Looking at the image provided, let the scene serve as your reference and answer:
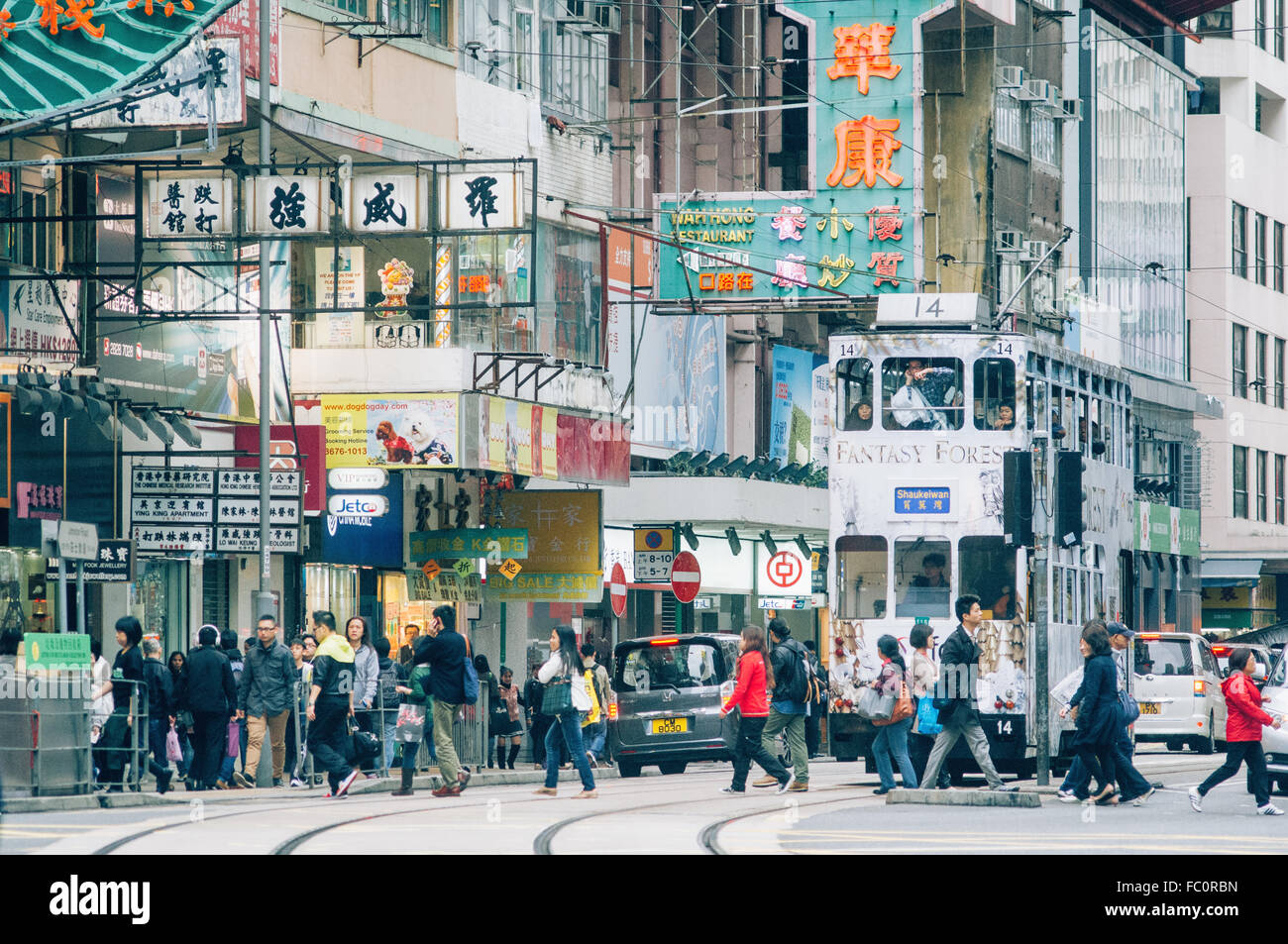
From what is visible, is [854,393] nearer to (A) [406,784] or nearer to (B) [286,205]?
(A) [406,784]

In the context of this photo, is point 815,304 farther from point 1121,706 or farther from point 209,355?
point 1121,706

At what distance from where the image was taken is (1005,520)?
66.5ft

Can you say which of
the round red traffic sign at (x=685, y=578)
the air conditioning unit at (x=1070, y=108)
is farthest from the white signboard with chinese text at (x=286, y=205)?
the air conditioning unit at (x=1070, y=108)

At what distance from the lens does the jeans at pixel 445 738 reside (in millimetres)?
21375

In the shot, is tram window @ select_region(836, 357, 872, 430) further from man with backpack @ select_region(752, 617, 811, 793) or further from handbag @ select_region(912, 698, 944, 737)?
handbag @ select_region(912, 698, 944, 737)

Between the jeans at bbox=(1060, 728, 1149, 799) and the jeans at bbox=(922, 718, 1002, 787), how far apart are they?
0.69 meters


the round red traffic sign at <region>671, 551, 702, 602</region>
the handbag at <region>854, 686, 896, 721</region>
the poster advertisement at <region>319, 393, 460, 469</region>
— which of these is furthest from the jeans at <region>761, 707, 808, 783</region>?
the round red traffic sign at <region>671, 551, 702, 602</region>

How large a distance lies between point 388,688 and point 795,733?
4.81 meters

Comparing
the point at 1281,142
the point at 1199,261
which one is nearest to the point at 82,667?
the point at 1199,261

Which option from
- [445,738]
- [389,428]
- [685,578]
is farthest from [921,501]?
[685,578]

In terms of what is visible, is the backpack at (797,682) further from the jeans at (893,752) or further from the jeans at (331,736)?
the jeans at (331,736)

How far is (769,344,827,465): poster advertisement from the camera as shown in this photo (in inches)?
1860

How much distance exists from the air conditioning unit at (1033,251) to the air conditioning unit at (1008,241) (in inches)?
8.1

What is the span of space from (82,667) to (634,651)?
835cm
